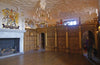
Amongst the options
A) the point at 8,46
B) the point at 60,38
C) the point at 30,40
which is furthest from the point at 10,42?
the point at 60,38

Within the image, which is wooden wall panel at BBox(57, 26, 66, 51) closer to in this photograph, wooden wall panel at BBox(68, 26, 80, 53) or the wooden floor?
wooden wall panel at BBox(68, 26, 80, 53)

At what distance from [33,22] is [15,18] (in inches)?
140

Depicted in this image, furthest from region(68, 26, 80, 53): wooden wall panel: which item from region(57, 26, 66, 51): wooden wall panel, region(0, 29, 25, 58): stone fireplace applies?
region(0, 29, 25, 58): stone fireplace

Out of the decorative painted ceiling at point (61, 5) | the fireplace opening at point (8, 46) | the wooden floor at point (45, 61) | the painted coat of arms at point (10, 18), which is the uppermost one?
the decorative painted ceiling at point (61, 5)

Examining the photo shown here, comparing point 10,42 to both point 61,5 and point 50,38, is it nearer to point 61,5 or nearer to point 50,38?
point 50,38

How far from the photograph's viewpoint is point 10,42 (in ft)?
26.9

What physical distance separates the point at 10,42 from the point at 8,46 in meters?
0.43

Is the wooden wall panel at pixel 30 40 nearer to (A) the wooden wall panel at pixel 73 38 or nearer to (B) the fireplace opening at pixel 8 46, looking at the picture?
(B) the fireplace opening at pixel 8 46

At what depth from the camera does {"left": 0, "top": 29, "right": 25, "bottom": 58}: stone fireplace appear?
23.4 feet

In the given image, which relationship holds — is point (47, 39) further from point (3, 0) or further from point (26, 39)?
point (3, 0)

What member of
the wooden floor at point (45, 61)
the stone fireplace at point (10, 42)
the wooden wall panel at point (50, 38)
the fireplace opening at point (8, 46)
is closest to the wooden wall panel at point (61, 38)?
the wooden wall panel at point (50, 38)

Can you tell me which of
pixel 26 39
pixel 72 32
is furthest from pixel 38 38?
pixel 72 32

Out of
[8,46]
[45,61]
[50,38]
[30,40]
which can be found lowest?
[45,61]

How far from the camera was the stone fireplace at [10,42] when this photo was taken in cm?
714
